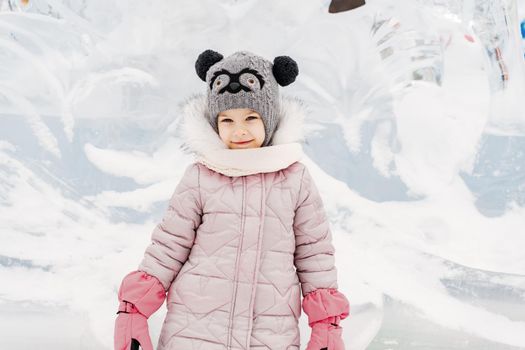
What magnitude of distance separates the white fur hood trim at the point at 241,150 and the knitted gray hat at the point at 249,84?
3cm

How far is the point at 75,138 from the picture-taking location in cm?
195

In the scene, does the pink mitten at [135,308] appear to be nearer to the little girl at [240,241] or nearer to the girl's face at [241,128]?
the little girl at [240,241]

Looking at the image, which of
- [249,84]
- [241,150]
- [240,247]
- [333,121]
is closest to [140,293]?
[240,247]

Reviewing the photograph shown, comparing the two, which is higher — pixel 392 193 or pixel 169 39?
pixel 169 39

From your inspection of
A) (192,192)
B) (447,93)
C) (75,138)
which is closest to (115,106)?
(75,138)

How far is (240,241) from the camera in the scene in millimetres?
1184

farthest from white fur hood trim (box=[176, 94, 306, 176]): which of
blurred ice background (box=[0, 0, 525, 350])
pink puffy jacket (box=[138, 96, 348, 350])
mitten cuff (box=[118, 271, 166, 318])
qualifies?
blurred ice background (box=[0, 0, 525, 350])

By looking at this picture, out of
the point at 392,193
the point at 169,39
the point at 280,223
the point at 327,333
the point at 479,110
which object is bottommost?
the point at 327,333

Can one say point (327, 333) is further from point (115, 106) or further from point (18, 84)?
point (18, 84)

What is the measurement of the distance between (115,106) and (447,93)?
113 cm

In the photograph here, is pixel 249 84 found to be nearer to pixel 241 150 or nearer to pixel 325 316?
pixel 241 150

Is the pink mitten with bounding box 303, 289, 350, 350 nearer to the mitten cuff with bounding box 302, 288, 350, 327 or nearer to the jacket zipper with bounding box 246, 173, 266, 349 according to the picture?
the mitten cuff with bounding box 302, 288, 350, 327

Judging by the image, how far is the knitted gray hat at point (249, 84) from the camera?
1214 mm

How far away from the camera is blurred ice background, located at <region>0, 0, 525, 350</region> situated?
193 cm
